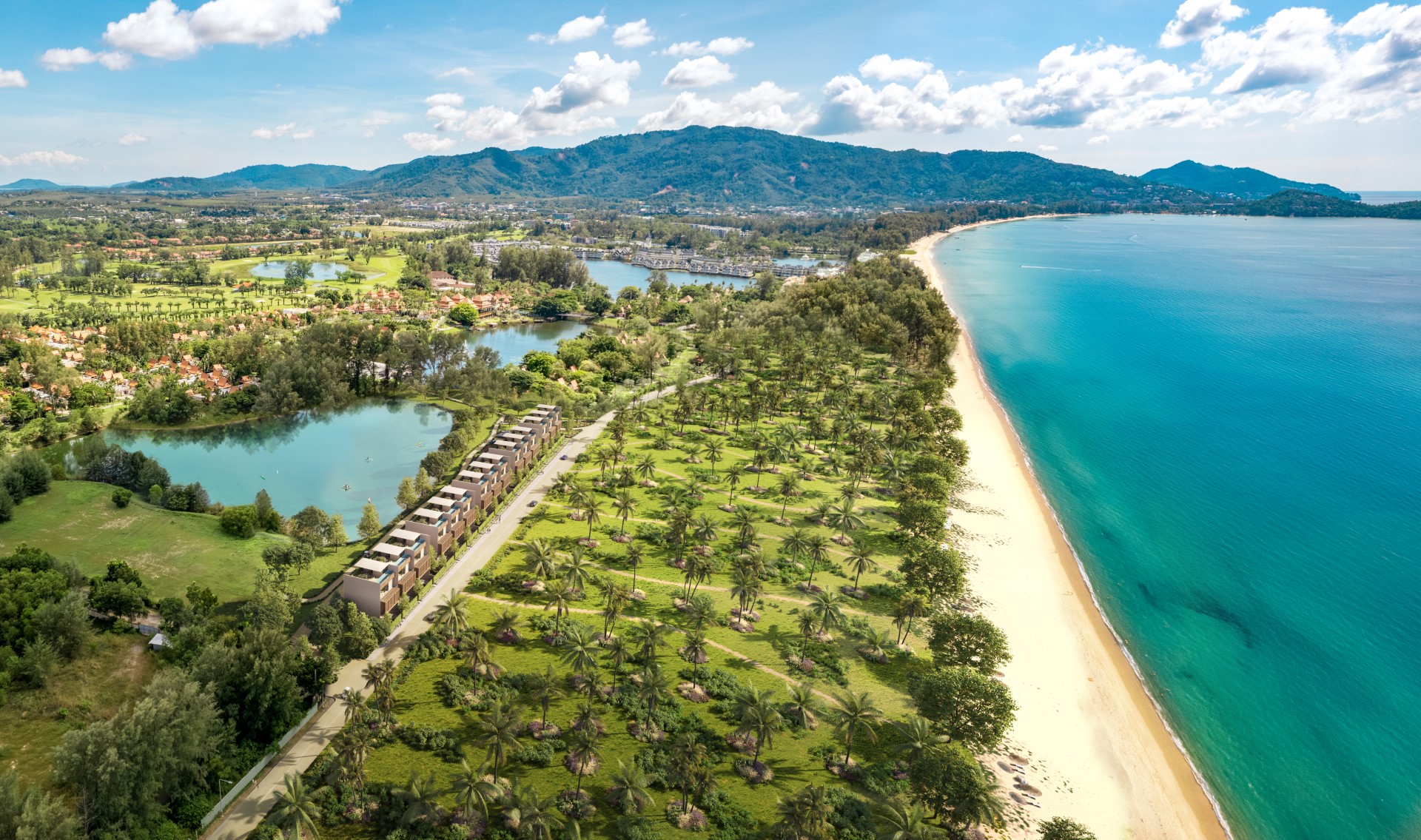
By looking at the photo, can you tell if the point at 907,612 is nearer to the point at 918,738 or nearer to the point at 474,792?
the point at 918,738

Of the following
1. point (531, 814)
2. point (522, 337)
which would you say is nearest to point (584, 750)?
point (531, 814)

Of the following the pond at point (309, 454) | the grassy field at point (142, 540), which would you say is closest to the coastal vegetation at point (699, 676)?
the grassy field at point (142, 540)

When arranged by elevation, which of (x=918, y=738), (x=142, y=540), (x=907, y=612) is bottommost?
(x=907, y=612)

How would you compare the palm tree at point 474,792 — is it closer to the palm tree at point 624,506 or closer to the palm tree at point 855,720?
the palm tree at point 855,720

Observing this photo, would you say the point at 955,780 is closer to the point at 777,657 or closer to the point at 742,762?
the point at 742,762

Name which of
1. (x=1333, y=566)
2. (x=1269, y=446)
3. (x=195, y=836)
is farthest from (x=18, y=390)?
(x=1269, y=446)

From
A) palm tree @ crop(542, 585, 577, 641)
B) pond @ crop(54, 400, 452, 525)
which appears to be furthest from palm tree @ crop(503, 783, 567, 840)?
pond @ crop(54, 400, 452, 525)
